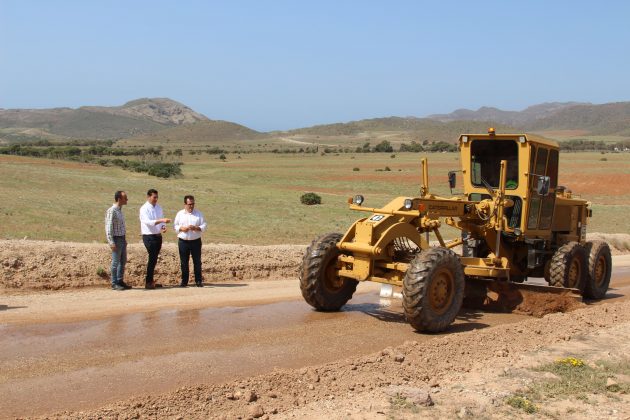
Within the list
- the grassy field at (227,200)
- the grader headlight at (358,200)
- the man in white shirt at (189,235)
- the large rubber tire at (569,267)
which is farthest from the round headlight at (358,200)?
the grassy field at (227,200)

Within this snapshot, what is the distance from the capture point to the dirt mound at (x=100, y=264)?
12062 millimetres

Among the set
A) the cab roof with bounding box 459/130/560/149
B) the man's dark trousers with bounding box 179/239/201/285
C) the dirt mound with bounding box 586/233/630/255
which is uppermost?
the cab roof with bounding box 459/130/560/149

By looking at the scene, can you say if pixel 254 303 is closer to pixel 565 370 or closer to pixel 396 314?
pixel 396 314

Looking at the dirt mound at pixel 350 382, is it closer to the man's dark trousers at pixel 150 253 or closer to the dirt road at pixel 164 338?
the dirt road at pixel 164 338

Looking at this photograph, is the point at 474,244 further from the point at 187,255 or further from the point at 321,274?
the point at 187,255

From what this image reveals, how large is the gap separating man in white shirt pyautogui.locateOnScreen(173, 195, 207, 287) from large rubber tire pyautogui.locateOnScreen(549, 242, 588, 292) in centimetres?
610

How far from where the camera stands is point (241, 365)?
770cm

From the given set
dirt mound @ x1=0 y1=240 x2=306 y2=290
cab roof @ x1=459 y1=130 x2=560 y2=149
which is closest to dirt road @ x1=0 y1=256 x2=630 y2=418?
dirt mound @ x1=0 y1=240 x2=306 y2=290

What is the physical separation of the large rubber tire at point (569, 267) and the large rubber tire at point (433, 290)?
9.67 feet

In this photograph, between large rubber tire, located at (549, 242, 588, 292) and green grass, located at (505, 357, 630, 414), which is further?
large rubber tire, located at (549, 242, 588, 292)

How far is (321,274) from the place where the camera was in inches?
413

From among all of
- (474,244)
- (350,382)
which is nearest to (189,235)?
(474,244)

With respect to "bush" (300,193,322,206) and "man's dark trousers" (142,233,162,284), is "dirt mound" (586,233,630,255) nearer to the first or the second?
"bush" (300,193,322,206)

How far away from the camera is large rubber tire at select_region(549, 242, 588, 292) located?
12008mm
